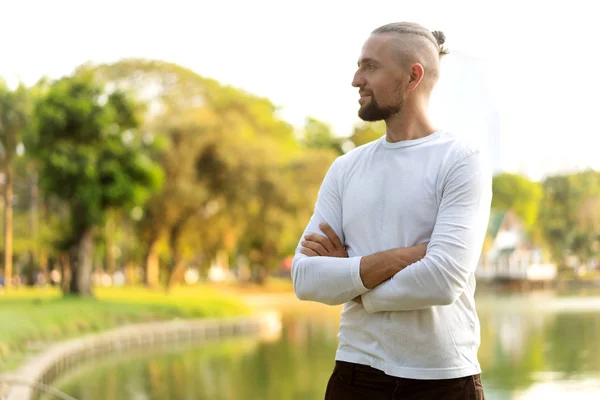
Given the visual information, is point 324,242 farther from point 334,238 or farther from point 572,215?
point 572,215

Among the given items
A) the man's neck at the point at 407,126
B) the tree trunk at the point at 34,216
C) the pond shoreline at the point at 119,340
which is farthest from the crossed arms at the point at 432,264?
the tree trunk at the point at 34,216

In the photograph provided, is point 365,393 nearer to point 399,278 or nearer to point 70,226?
point 399,278

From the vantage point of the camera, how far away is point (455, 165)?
1.86 m

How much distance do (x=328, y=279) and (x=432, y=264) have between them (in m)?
0.23

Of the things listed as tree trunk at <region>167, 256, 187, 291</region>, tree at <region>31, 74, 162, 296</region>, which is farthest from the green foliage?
tree trunk at <region>167, 256, 187, 291</region>

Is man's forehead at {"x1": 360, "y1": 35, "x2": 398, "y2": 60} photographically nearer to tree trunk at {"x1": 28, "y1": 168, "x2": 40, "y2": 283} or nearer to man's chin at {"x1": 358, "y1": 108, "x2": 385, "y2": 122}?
man's chin at {"x1": 358, "y1": 108, "x2": 385, "y2": 122}

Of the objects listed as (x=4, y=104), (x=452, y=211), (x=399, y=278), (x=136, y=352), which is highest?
(x=4, y=104)

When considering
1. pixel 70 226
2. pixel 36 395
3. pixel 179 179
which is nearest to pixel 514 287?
pixel 179 179

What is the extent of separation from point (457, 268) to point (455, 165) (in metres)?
0.20

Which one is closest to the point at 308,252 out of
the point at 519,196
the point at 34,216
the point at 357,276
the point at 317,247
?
the point at 317,247

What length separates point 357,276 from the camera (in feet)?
6.24

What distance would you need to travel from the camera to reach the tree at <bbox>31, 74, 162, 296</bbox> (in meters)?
21.8

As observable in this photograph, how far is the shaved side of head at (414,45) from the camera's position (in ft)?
6.29

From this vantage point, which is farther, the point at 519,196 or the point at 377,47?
the point at 519,196
